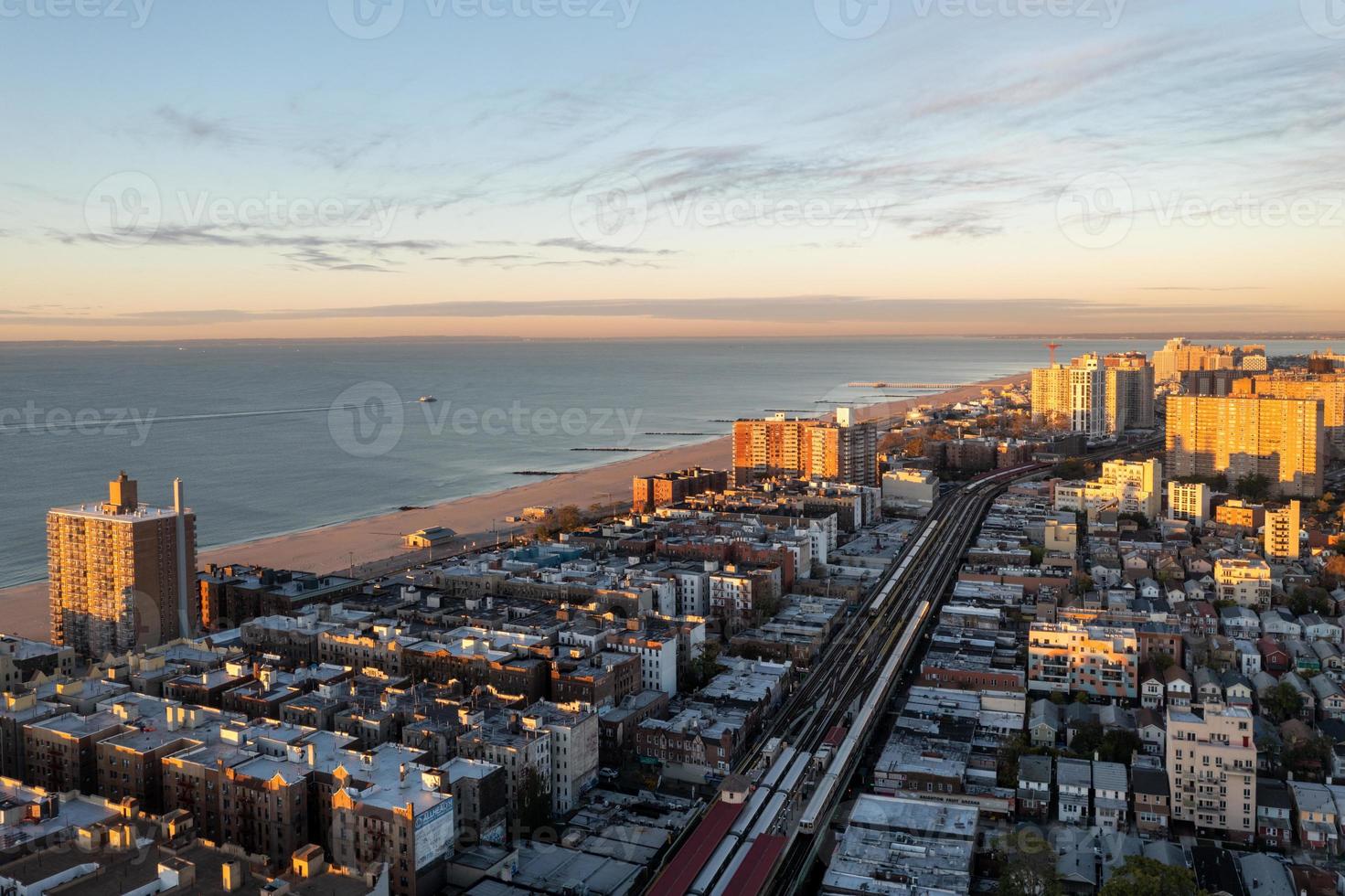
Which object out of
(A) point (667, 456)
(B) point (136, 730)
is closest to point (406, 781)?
(B) point (136, 730)

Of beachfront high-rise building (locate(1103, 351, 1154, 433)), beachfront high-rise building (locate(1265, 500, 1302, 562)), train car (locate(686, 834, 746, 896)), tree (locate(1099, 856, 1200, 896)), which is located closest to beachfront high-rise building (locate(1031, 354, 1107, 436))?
beachfront high-rise building (locate(1103, 351, 1154, 433))

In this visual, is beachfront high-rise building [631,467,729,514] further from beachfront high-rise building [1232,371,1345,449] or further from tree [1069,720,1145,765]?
beachfront high-rise building [1232,371,1345,449]

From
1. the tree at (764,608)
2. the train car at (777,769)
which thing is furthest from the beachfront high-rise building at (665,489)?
the train car at (777,769)

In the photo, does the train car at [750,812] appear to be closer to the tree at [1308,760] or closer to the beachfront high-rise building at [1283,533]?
the tree at [1308,760]

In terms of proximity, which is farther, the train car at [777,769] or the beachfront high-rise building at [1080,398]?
the beachfront high-rise building at [1080,398]

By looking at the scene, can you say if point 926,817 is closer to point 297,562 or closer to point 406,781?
point 406,781
